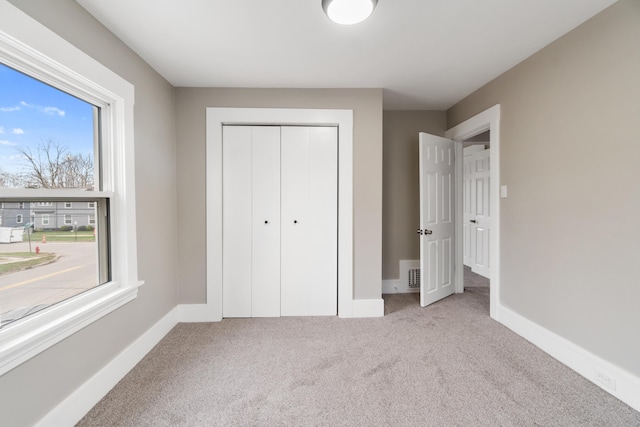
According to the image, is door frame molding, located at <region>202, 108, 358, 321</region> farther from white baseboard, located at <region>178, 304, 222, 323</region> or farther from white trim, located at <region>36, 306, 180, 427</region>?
white trim, located at <region>36, 306, 180, 427</region>

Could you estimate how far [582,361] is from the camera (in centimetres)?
174

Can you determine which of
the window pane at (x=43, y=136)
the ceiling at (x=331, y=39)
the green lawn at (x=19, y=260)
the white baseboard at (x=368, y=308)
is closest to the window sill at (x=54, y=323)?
the green lawn at (x=19, y=260)

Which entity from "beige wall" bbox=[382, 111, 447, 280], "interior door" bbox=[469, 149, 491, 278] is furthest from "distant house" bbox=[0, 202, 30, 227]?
"interior door" bbox=[469, 149, 491, 278]

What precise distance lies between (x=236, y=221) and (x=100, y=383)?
1.51 metres

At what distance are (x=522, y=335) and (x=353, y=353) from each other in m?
1.50

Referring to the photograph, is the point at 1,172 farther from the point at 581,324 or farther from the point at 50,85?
the point at 581,324

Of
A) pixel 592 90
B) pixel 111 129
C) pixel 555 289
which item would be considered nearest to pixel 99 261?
pixel 111 129

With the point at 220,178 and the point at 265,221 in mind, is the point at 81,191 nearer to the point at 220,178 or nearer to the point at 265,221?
the point at 220,178

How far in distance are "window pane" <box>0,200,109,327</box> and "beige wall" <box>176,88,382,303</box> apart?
2.77 feet

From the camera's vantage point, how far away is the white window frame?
116 cm

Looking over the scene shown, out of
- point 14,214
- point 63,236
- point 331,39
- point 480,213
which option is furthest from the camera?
point 480,213

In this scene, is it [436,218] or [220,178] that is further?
[436,218]

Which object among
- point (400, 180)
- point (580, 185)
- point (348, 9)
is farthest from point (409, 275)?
point (348, 9)

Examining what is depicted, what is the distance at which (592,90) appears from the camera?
1.67m
